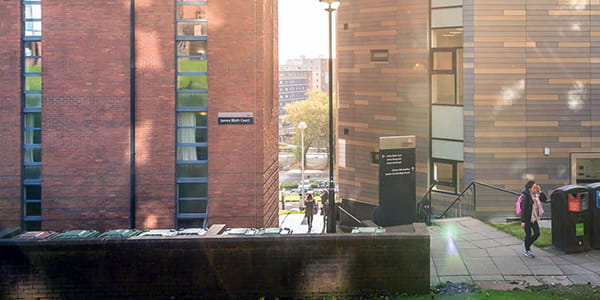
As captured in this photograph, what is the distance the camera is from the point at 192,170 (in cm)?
2139

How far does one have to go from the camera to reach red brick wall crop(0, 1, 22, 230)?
68.9 feet

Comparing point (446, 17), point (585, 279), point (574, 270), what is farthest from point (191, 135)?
point (585, 279)

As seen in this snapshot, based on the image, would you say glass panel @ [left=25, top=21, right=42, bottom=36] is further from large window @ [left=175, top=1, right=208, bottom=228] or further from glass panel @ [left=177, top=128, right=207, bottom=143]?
glass panel @ [left=177, top=128, right=207, bottom=143]

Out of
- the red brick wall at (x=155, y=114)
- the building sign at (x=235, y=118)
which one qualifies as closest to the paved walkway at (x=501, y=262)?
the building sign at (x=235, y=118)

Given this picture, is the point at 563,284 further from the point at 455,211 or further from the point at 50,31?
the point at 50,31

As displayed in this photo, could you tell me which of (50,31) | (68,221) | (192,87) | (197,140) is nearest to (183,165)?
(197,140)

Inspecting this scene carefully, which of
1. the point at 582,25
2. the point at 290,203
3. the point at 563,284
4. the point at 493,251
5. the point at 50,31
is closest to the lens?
the point at 563,284

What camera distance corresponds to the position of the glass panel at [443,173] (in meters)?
24.5

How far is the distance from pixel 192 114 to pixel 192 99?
46 centimetres

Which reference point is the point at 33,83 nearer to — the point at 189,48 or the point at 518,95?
the point at 189,48

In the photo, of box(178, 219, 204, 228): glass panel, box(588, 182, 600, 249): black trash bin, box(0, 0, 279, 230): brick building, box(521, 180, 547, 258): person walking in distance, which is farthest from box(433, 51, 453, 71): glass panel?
box(521, 180, 547, 258): person walking in distance

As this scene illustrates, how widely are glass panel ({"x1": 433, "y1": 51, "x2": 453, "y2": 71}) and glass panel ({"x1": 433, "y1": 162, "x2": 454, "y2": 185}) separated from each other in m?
3.44

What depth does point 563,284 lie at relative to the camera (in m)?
12.3

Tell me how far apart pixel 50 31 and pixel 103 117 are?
3.03 metres
